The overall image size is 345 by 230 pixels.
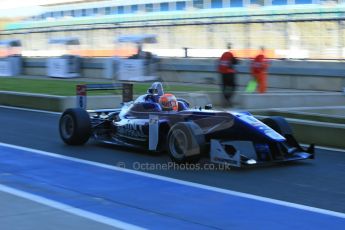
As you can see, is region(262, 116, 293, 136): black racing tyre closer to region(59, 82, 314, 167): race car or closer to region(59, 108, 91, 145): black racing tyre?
region(59, 82, 314, 167): race car

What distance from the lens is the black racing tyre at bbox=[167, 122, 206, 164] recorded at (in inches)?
335

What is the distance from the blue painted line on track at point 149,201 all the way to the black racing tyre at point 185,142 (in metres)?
0.91

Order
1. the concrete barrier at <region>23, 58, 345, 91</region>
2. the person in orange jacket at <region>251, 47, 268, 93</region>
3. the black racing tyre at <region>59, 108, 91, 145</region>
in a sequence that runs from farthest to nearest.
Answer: the concrete barrier at <region>23, 58, 345, 91</region>
the person in orange jacket at <region>251, 47, 268, 93</region>
the black racing tyre at <region>59, 108, 91, 145</region>

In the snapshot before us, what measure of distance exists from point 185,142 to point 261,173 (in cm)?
120

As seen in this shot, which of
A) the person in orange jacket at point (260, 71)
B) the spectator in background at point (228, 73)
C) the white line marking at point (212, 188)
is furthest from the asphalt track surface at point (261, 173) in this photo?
the person in orange jacket at point (260, 71)

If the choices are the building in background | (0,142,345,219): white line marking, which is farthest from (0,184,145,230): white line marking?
the building in background

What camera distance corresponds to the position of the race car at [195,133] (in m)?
8.54

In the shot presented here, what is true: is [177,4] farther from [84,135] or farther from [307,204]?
[307,204]

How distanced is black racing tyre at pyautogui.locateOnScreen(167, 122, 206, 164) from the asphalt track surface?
26 centimetres

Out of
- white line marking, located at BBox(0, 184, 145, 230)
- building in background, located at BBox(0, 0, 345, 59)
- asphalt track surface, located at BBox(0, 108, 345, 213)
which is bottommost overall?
asphalt track surface, located at BBox(0, 108, 345, 213)

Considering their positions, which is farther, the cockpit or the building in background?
the building in background

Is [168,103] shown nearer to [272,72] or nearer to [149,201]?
[149,201]

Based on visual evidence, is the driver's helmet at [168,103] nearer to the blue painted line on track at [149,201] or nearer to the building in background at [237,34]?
the blue painted line on track at [149,201]

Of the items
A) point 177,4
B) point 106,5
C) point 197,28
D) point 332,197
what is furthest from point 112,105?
point 106,5
